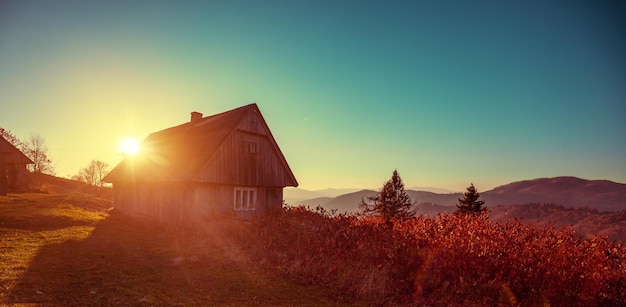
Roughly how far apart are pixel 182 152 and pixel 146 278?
12.3 metres

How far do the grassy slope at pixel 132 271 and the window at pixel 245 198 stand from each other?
412 centimetres

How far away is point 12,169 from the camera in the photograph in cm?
3684

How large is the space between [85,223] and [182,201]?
6.16 metres

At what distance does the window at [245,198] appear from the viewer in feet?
65.1

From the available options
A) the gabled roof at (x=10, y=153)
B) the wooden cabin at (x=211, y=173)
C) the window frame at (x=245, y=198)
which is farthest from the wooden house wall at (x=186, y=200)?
the gabled roof at (x=10, y=153)

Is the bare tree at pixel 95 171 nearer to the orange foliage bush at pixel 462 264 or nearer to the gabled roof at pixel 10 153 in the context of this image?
the gabled roof at pixel 10 153

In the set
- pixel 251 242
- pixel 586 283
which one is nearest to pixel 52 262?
pixel 251 242

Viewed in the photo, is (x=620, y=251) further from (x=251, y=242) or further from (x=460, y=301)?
(x=251, y=242)

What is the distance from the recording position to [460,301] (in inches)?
301

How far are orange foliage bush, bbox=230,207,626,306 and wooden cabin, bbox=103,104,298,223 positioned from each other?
765cm

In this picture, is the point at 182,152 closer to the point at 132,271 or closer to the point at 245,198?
the point at 245,198

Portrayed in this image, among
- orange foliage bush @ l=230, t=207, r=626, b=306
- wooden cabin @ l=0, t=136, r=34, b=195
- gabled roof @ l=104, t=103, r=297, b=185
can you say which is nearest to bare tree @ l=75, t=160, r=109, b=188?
wooden cabin @ l=0, t=136, r=34, b=195

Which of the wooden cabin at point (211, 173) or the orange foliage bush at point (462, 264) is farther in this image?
the wooden cabin at point (211, 173)

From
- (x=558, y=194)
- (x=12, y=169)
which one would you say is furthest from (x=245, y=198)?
(x=558, y=194)
